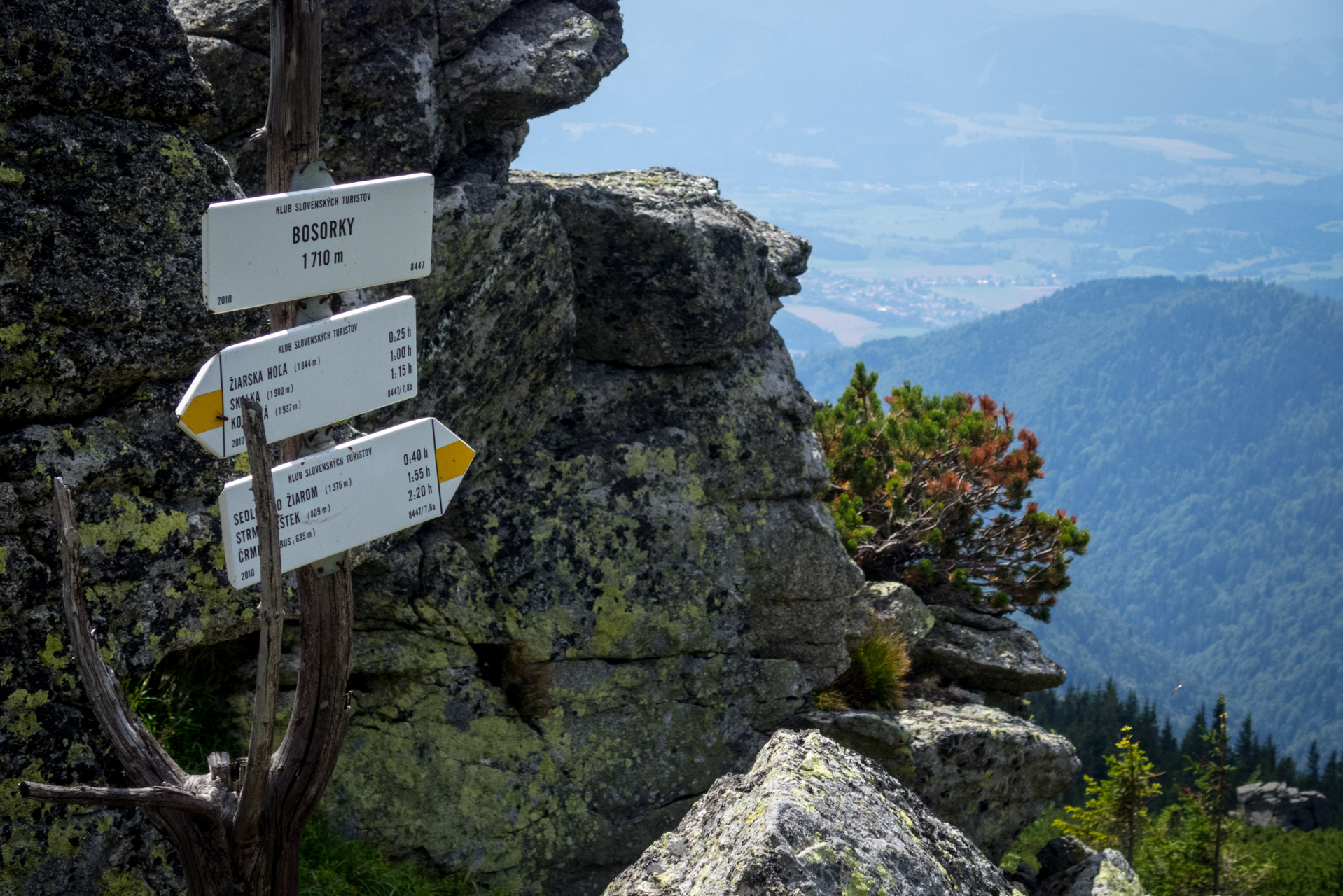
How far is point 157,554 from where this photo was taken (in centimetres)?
631

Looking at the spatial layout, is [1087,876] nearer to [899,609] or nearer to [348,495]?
[899,609]

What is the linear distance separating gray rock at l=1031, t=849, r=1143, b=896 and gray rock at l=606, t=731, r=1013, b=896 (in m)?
4.96

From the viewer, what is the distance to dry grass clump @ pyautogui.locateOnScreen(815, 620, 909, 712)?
37.0 ft

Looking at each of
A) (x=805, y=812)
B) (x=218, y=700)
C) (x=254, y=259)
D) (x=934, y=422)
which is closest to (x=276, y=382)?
(x=254, y=259)

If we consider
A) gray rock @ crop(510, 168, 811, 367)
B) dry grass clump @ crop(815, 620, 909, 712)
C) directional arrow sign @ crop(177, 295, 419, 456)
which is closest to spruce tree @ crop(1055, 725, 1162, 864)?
dry grass clump @ crop(815, 620, 909, 712)

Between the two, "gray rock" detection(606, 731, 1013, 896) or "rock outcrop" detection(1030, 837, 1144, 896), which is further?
"rock outcrop" detection(1030, 837, 1144, 896)

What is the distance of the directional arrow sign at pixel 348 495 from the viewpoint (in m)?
3.87

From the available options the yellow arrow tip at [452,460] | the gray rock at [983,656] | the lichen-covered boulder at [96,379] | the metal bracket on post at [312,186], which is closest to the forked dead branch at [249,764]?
the yellow arrow tip at [452,460]

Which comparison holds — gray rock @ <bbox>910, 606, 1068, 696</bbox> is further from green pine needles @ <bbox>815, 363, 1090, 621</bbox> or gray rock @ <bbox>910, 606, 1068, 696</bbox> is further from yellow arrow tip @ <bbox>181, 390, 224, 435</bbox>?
yellow arrow tip @ <bbox>181, 390, 224, 435</bbox>

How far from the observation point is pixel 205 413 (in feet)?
12.1

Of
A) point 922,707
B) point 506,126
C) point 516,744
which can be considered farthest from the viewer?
point 922,707

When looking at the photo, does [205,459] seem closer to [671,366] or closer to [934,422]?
[671,366]

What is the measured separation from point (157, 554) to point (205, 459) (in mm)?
678

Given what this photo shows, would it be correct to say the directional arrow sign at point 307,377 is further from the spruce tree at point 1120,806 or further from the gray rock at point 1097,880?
the spruce tree at point 1120,806
